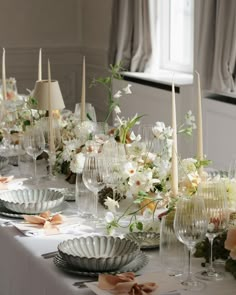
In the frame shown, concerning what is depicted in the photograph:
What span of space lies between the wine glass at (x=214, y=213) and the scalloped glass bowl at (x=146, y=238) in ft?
0.79

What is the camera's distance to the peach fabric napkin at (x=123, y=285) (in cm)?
181

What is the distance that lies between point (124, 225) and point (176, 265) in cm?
48

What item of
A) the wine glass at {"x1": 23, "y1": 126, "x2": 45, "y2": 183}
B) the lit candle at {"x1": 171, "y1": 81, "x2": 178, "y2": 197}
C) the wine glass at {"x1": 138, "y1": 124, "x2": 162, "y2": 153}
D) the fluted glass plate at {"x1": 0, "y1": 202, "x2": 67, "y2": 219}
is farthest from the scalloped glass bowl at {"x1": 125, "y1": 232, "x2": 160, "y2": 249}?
the wine glass at {"x1": 23, "y1": 126, "x2": 45, "y2": 183}

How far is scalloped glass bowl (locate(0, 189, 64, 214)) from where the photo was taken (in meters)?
2.53

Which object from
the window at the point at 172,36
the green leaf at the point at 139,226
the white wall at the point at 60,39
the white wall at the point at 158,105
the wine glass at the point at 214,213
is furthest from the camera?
the white wall at the point at 60,39

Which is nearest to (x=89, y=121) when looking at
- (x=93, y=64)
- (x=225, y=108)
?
(x=225, y=108)

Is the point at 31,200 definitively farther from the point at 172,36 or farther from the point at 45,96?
the point at 172,36

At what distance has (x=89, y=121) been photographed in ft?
10.9

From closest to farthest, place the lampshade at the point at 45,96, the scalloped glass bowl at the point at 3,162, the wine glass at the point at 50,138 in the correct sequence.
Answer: the wine glass at the point at 50,138 → the scalloped glass bowl at the point at 3,162 → the lampshade at the point at 45,96

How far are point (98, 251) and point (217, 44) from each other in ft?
11.0

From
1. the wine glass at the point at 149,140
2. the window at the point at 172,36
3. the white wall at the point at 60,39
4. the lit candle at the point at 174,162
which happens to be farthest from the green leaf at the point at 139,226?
the white wall at the point at 60,39

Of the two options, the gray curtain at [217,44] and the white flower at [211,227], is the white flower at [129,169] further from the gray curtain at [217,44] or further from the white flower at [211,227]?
the gray curtain at [217,44]

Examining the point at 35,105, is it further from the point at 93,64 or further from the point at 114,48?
the point at 93,64

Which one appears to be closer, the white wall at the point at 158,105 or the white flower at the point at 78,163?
the white flower at the point at 78,163
